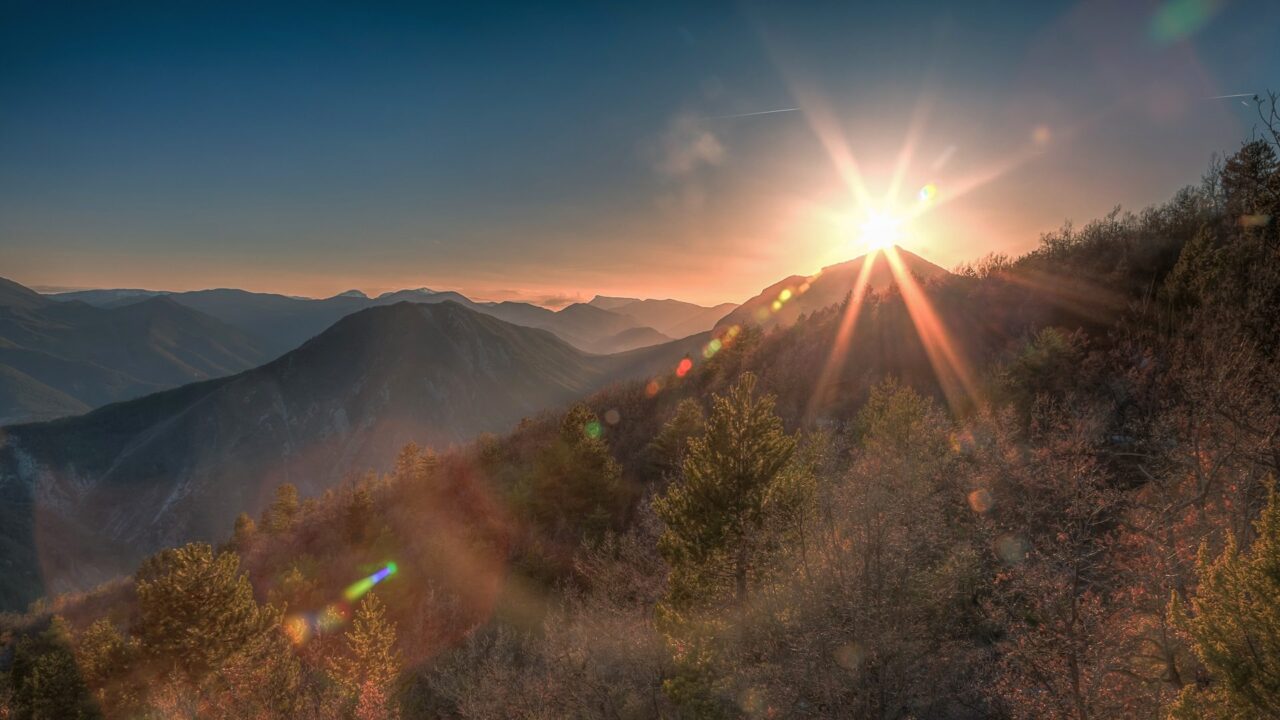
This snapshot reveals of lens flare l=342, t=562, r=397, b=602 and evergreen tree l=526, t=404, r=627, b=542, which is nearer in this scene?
evergreen tree l=526, t=404, r=627, b=542

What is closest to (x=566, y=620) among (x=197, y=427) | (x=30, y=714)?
(x=30, y=714)

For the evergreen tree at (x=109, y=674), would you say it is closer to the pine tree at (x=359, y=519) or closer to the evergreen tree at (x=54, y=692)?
Answer: the evergreen tree at (x=54, y=692)

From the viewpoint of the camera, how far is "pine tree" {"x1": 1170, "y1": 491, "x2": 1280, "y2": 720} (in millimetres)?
5902

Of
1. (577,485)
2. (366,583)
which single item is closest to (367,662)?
(366,583)

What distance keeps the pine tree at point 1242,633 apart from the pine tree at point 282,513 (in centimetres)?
6045

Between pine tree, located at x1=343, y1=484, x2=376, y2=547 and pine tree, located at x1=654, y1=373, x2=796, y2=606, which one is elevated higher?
pine tree, located at x1=654, y1=373, x2=796, y2=606

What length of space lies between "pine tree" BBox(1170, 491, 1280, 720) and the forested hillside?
31 mm

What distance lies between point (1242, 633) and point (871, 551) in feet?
16.7

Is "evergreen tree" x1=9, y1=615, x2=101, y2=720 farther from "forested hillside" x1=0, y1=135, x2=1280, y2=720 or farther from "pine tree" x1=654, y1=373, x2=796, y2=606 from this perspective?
"pine tree" x1=654, y1=373, x2=796, y2=606

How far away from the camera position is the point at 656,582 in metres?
21.0

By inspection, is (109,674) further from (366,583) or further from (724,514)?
(724,514)

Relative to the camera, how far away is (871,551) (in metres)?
10.4

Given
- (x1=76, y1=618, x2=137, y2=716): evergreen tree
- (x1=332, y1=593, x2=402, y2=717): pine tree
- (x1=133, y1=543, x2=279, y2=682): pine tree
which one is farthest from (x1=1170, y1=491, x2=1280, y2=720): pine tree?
(x1=76, y1=618, x2=137, y2=716): evergreen tree

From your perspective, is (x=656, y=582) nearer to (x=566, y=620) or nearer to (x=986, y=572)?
(x=566, y=620)
